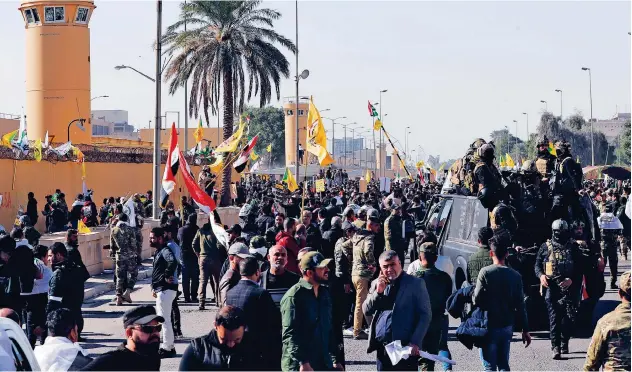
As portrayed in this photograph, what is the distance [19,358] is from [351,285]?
787 centimetres

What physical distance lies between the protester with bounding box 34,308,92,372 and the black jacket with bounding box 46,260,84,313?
15.3 feet

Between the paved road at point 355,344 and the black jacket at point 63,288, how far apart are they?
3.60ft

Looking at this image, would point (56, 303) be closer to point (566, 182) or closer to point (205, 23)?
point (566, 182)

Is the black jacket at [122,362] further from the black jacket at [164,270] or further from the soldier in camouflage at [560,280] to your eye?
the soldier in camouflage at [560,280]

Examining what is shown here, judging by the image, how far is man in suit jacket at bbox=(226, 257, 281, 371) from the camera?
25.7 feet

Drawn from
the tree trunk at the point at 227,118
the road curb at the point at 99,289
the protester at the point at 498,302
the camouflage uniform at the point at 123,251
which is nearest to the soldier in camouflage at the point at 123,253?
the camouflage uniform at the point at 123,251

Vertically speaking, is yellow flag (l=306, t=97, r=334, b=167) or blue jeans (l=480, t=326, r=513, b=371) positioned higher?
yellow flag (l=306, t=97, r=334, b=167)

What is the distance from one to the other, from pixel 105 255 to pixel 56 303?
35.7ft

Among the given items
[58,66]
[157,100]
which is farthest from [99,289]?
[58,66]

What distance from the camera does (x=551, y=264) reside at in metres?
12.2

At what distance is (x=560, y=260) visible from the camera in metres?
12.1

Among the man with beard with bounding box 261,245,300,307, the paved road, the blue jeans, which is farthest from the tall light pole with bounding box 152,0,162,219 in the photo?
the blue jeans

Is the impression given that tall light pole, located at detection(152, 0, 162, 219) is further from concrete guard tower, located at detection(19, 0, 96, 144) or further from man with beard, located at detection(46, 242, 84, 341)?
concrete guard tower, located at detection(19, 0, 96, 144)

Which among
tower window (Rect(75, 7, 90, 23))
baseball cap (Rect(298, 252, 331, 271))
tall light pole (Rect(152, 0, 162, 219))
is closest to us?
baseball cap (Rect(298, 252, 331, 271))
